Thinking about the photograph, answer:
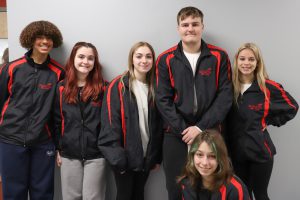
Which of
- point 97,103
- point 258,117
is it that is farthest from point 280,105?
point 97,103

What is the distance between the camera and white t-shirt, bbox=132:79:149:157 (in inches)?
82.4

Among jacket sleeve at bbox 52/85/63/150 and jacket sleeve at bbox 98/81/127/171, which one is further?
jacket sleeve at bbox 52/85/63/150

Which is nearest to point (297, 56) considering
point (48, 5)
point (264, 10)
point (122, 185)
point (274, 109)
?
point (264, 10)

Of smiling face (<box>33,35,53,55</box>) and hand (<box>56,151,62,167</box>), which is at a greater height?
smiling face (<box>33,35,53,55</box>)

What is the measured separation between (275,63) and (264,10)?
420 mm

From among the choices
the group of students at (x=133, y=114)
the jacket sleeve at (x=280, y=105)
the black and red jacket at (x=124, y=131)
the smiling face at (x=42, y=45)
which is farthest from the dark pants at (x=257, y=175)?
the smiling face at (x=42, y=45)

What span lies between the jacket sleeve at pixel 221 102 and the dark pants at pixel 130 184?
1.95 ft

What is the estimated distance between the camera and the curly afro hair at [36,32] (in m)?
2.21

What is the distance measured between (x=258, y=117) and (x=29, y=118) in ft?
5.27

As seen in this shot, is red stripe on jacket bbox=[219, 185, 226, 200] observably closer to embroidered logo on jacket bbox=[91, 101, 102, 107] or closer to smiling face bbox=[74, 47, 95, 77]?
embroidered logo on jacket bbox=[91, 101, 102, 107]

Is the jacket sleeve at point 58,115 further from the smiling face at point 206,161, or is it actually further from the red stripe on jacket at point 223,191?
the red stripe on jacket at point 223,191

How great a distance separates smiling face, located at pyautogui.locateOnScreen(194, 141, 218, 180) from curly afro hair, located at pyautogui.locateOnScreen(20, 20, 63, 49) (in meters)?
1.38

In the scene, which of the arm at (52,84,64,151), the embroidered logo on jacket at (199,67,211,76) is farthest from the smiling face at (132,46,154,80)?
the arm at (52,84,64,151)

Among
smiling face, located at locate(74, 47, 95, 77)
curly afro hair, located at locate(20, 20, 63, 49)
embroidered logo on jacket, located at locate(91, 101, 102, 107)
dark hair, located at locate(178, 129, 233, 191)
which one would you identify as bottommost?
dark hair, located at locate(178, 129, 233, 191)
